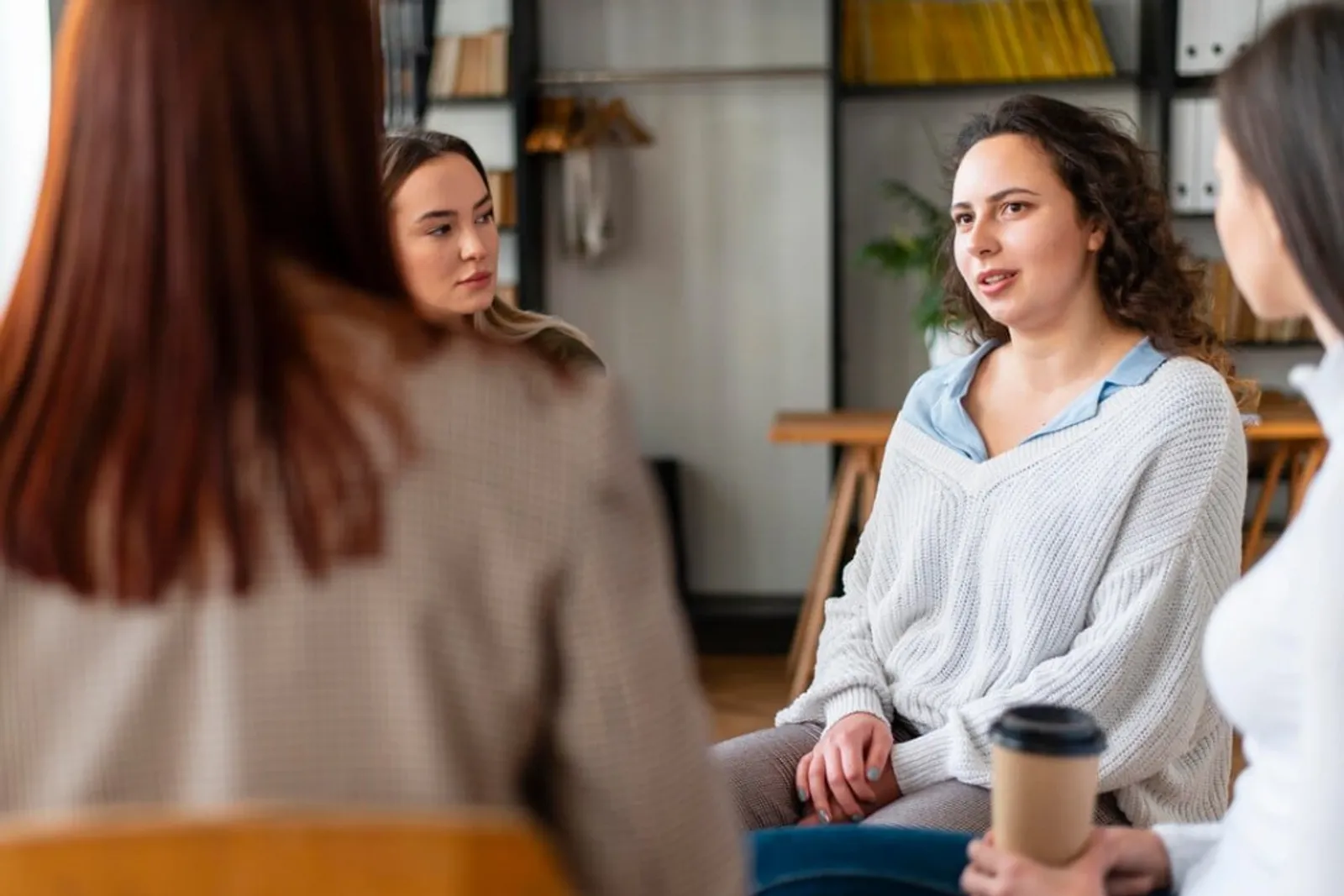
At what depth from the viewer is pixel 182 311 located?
0.85 metres

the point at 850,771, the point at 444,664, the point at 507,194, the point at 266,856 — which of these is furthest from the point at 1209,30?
the point at 266,856

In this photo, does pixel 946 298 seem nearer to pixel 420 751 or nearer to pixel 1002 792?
pixel 1002 792

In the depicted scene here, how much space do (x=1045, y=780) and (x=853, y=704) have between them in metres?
0.75

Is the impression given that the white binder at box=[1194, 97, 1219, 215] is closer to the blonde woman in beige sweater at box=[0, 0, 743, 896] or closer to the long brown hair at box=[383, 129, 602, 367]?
the long brown hair at box=[383, 129, 602, 367]

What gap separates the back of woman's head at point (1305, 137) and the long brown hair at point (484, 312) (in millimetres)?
1306

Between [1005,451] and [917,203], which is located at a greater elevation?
[917,203]

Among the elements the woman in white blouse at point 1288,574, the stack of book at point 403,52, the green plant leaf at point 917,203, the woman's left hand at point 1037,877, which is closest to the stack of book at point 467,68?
the stack of book at point 403,52

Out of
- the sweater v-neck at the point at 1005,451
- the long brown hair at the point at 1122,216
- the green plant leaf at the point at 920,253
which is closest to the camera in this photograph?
the sweater v-neck at the point at 1005,451

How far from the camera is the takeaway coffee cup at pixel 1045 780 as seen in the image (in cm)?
110

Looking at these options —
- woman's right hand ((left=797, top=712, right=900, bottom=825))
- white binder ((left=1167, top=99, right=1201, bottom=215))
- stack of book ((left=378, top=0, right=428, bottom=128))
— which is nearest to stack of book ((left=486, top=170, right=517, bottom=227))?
stack of book ((left=378, top=0, right=428, bottom=128))

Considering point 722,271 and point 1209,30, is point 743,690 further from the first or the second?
point 1209,30

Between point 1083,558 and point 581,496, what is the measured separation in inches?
40.8

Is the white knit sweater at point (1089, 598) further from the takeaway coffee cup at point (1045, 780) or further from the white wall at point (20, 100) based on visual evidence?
the white wall at point (20, 100)

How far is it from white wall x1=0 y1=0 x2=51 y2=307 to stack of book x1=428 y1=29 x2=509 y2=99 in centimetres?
171
